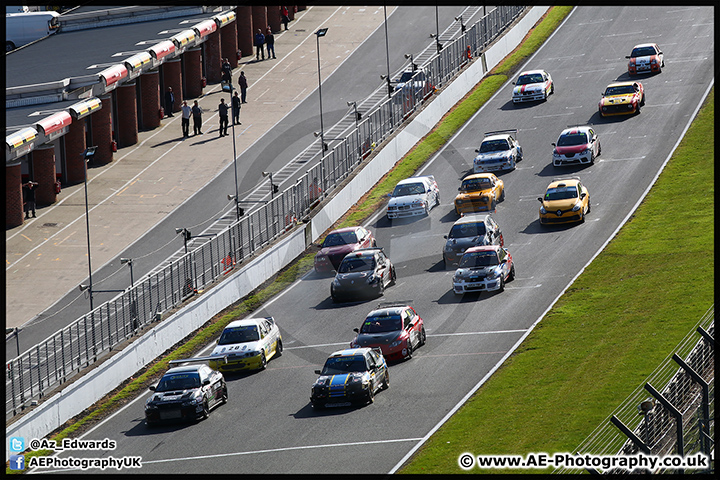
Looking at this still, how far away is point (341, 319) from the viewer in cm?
3666

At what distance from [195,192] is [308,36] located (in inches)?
1055

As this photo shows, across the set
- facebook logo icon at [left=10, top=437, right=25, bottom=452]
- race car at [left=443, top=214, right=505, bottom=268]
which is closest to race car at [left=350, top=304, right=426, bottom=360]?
race car at [left=443, top=214, right=505, bottom=268]

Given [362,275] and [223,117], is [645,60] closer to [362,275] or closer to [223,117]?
[223,117]

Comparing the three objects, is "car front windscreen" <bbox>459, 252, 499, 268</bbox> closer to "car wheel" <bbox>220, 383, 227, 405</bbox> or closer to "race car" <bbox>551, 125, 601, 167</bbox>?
"car wheel" <bbox>220, 383, 227, 405</bbox>

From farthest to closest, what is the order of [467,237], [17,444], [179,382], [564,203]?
[564,203], [467,237], [179,382], [17,444]

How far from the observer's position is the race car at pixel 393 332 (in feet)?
105

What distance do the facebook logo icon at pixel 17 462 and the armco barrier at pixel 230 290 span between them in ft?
4.39

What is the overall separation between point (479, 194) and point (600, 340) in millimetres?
14654

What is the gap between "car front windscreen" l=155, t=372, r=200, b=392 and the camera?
29.9 meters

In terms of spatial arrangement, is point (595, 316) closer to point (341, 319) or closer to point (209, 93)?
point (341, 319)

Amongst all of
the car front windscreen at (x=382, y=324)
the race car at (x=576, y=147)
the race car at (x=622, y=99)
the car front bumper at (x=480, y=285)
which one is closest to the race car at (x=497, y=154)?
the race car at (x=576, y=147)

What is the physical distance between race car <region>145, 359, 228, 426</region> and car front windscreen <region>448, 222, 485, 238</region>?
12601 millimetres

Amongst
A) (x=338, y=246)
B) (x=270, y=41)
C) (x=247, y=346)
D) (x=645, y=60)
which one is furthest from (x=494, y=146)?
(x=270, y=41)

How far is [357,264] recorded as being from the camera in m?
38.4
